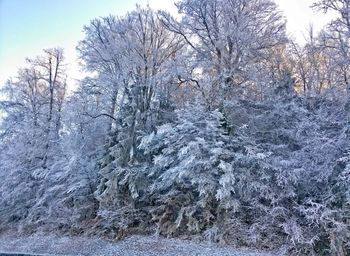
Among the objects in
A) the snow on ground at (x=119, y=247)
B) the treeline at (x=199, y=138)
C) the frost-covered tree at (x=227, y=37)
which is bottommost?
the snow on ground at (x=119, y=247)

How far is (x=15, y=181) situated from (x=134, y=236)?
4226 mm

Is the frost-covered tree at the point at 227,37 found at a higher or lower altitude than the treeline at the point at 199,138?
higher

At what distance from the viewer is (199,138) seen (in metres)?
5.81

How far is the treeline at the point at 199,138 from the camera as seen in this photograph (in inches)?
211

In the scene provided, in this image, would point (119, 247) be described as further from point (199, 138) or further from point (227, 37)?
point (227, 37)

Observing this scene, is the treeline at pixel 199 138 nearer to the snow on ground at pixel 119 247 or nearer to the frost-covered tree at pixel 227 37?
the frost-covered tree at pixel 227 37

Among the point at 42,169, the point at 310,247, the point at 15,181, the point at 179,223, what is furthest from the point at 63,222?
the point at 310,247

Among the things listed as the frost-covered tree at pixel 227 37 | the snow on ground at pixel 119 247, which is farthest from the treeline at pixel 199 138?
the snow on ground at pixel 119 247

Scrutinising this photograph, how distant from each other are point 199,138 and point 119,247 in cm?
238

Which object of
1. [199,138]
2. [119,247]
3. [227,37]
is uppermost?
[227,37]

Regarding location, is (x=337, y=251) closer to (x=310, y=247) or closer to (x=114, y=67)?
(x=310, y=247)

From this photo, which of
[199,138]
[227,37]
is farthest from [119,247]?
[227,37]

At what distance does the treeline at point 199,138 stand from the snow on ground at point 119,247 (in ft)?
0.91

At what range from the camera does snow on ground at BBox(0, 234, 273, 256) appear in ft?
16.9
